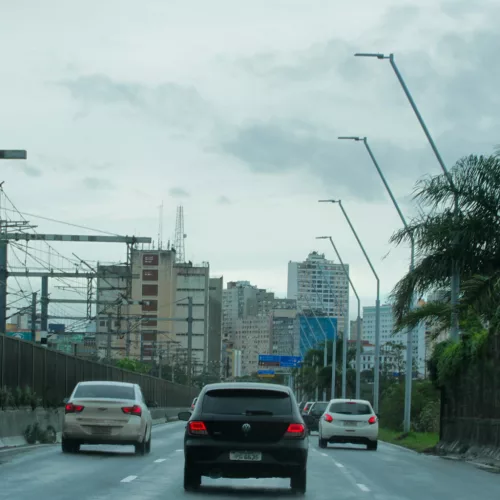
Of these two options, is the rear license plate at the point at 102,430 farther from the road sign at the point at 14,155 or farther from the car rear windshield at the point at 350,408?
the car rear windshield at the point at 350,408

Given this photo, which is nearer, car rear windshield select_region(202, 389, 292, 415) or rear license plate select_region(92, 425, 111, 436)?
car rear windshield select_region(202, 389, 292, 415)

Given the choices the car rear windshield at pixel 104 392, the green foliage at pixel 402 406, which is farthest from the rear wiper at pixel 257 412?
the green foliage at pixel 402 406

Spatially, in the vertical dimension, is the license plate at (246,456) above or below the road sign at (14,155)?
below

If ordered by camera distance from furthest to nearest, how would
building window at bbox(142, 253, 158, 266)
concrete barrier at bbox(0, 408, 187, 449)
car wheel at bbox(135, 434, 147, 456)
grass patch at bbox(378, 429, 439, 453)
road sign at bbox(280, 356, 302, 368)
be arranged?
building window at bbox(142, 253, 158, 266), road sign at bbox(280, 356, 302, 368), grass patch at bbox(378, 429, 439, 453), concrete barrier at bbox(0, 408, 187, 449), car wheel at bbox(135, 434, 147, 456)

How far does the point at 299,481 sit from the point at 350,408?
21.7 m

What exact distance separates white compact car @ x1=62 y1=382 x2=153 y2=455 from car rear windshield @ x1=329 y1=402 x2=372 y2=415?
11.9 metres

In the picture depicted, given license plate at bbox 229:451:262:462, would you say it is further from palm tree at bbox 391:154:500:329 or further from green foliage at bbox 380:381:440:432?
green foliage at bbox 380:381:440:432

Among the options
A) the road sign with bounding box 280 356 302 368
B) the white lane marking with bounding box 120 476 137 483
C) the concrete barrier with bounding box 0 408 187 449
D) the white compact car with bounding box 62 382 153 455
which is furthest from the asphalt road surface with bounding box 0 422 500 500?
the road sign with bounding box 280 356 302 368

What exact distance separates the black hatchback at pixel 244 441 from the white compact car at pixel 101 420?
1018 cm

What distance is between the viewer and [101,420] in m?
26.4

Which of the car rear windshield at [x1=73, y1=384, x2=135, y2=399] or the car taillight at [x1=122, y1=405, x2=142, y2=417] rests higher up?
the car rear windshield at [x1=73, y1=384, x2=135, y2=399]

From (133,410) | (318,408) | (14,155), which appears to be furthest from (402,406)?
(14,155)

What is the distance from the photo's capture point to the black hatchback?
16141 millimetres

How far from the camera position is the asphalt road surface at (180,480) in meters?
16.2
